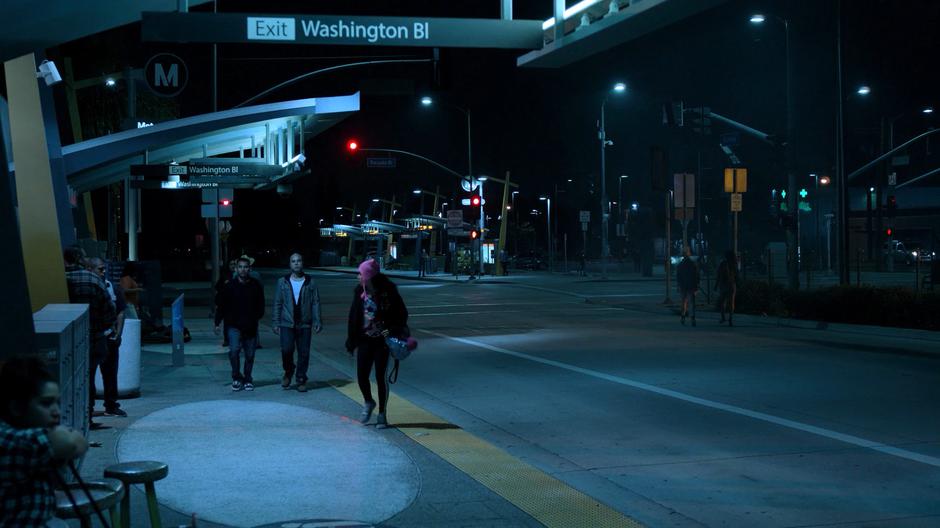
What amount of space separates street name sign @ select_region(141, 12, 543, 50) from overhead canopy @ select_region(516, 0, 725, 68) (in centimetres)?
40

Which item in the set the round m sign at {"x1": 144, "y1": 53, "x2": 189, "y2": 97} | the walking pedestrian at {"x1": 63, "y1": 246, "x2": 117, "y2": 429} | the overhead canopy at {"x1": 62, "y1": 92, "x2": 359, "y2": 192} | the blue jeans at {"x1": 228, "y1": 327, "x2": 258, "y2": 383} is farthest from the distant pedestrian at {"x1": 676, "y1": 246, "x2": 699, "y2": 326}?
the walking pedestrian at {"x1": 63, "y1": 246, "x2": 117, "y2": 429}

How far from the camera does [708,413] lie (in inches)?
417

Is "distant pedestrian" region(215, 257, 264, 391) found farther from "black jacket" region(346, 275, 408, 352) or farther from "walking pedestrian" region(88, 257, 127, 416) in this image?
"black jacket" region(346, 275, 408, 352)

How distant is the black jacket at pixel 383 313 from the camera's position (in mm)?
9734

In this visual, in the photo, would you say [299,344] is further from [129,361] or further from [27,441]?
[27,441]

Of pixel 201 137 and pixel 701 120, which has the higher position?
pixel 701 120

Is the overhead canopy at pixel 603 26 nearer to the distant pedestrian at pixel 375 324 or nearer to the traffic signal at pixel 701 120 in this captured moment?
the distant pedestrian at pixel 375 324

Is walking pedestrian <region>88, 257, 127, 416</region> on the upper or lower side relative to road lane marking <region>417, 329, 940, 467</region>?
upper

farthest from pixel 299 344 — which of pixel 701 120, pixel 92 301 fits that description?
pixel 701 120

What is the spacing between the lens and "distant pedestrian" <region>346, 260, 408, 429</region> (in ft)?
32.0

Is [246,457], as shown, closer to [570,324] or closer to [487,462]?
[487,462]

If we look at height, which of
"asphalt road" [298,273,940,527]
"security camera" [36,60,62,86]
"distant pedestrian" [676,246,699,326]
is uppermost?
"security camera" [36,60,62,86]

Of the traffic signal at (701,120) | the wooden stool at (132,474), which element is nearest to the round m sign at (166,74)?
the traffic signal at (701,120)

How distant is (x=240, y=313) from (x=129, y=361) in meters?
1.47
